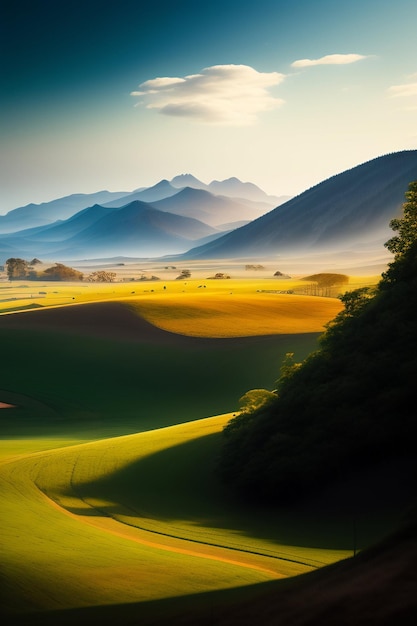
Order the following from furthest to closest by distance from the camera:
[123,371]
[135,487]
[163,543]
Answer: [123,371] → [135,487] → [163,543]

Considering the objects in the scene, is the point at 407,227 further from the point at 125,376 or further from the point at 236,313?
the point at 236,313

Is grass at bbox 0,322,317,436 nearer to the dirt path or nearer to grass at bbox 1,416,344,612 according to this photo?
grass at bbox 1,416,344,612

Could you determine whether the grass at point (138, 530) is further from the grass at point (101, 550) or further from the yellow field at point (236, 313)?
the yellow field at point (236, 313)

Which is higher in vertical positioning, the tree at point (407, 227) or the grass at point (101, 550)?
the tree at point (407, 227)

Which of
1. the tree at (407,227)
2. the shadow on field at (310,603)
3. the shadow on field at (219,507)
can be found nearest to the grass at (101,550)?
the shadow on field at (219,507)

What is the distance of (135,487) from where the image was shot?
34.6m

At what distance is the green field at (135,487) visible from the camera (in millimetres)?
18953

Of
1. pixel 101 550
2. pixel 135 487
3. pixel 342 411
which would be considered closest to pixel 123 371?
pixel 135 487

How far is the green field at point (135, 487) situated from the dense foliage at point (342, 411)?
1620 mm

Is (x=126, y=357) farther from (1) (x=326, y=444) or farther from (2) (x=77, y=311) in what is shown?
(1) (x=326, y=444)

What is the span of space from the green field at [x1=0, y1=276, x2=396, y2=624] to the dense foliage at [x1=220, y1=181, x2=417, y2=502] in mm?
1620

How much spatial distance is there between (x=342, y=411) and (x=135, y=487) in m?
11.7

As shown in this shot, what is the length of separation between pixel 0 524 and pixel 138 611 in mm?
10983

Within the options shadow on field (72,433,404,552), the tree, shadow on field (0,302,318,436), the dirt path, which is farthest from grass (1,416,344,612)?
shadow on field (0,302,318,436)
